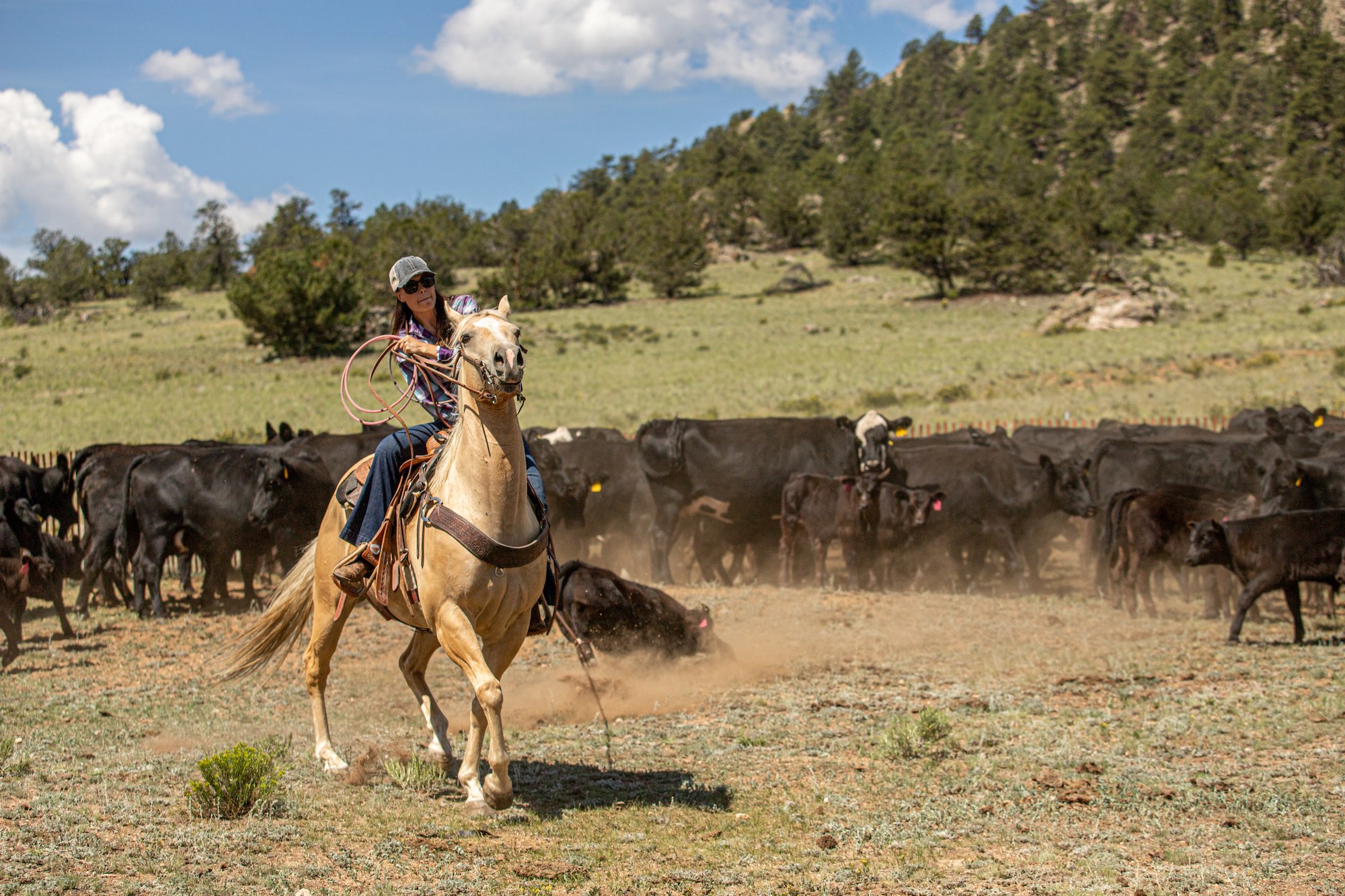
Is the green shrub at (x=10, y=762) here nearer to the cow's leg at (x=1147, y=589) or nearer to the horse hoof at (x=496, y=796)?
the horse hoof at (x=496, y=796)

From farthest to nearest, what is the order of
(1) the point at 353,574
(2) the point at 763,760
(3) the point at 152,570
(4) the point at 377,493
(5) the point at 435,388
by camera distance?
(3) the point at 152,570 < (2) the point at 763,760 < (5) the point at 435,388 < (4) the point at 377,493 < (1) the point at 353,574

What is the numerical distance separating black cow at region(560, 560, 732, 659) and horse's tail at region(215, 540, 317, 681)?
264 centimetres

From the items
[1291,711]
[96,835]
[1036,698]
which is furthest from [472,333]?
[1291,711]

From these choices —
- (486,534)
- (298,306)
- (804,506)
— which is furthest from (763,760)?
(298,306)

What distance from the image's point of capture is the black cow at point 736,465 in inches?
611

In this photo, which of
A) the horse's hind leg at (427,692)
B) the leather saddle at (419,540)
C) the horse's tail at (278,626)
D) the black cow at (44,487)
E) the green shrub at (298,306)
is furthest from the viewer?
the green shrub at (298,306)

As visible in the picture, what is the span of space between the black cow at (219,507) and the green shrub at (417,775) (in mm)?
7275

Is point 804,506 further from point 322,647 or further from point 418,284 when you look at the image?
point 418,284

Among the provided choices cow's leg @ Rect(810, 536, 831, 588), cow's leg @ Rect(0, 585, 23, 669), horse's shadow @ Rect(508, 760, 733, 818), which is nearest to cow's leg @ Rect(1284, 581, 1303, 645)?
cow's leg @ Rect(810, 536, 831, 588)

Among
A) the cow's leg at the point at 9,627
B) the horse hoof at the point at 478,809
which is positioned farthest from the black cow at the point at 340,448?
the horse hoof at the point at 478,809

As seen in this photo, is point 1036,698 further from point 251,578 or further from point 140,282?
point 140,282

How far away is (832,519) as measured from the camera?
47.3ft

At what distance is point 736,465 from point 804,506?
4.54 feet

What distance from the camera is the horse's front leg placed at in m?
5.39
